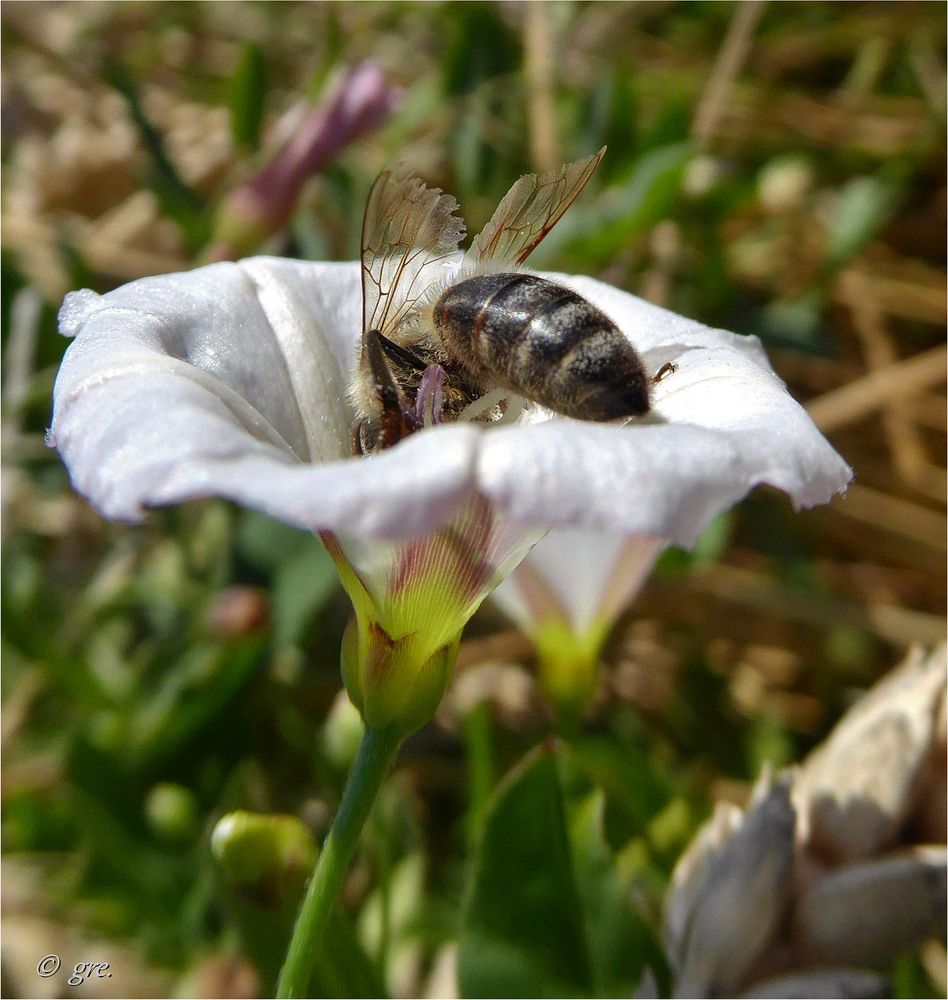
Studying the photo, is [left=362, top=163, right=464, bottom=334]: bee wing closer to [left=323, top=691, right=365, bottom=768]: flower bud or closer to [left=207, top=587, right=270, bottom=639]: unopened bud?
[left=323, top=691, right=365, bottom=768]: flower bud

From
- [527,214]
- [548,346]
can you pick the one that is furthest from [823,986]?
[527,214]

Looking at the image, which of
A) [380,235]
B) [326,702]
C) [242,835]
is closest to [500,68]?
[326,702]

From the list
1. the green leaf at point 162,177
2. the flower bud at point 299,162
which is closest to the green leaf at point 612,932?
the flower bud at point 299,162

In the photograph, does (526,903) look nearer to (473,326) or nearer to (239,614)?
(473,326)

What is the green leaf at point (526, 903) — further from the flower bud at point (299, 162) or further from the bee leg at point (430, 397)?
the flower bud at point (299, 162)

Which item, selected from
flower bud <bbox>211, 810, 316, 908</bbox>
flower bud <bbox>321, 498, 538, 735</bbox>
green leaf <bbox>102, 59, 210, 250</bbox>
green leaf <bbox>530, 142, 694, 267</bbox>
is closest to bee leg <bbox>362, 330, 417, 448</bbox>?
flower bud <bbox>321, 498, 538, 735</bbox>
